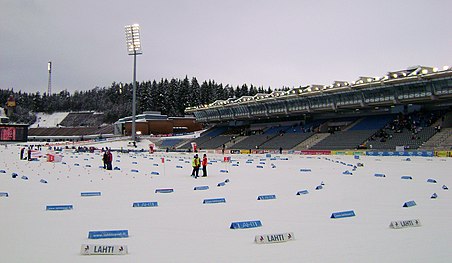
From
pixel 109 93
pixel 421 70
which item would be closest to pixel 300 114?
pixel 421 70

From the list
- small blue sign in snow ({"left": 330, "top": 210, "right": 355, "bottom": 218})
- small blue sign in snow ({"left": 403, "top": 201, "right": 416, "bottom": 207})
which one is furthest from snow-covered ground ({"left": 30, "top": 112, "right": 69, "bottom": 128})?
small blue sign in snow ({"left": 330, "top": 210, "right": 355, "bottom": 218})

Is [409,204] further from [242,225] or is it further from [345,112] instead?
[345,112]

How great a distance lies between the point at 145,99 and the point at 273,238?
111 meters

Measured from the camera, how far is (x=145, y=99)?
114312 millimetres

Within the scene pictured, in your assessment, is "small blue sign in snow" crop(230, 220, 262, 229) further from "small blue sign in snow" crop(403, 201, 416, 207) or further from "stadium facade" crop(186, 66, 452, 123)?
"stadium facade" crop(186, 66, 452, 123)

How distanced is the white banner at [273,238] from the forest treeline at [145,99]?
105943mm

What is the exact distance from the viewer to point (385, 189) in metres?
14.2

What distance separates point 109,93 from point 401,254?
195m

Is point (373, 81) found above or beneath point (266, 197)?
above

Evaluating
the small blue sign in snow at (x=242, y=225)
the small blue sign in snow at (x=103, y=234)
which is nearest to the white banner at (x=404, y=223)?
the small blue sign in snow at (x=242, y=225)

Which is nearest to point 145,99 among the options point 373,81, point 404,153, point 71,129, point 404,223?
point 71,129

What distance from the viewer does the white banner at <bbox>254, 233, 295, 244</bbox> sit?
267 inches

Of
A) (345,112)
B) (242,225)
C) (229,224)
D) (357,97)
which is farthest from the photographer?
(345,112)

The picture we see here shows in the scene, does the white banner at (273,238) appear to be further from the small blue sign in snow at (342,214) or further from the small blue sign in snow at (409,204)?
the small blue sign in snow at (409,204)
